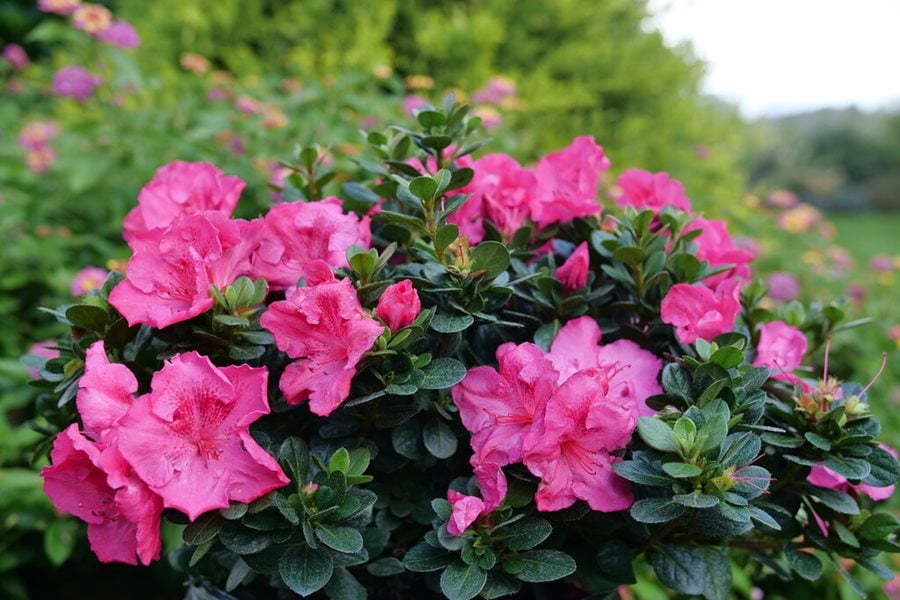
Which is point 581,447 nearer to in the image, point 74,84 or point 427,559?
point 427,559

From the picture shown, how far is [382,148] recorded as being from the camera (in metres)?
0.95

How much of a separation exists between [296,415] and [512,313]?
0.87 feet

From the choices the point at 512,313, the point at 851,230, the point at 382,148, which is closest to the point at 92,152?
the point at 382,148

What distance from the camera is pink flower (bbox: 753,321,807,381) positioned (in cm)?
90

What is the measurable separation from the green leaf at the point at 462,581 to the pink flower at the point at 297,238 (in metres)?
0.34

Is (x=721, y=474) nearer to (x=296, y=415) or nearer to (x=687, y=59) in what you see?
(x=296, y=415)

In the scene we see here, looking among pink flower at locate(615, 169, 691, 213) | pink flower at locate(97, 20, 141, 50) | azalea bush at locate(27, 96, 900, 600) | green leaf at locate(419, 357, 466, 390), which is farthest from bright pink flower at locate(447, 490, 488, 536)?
pink flower at locate(97, 20, 141, 50)

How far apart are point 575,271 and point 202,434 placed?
1.44ft

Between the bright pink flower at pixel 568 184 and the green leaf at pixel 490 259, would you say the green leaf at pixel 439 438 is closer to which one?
the green leaf at pixel 490 259

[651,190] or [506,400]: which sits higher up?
[651,190]

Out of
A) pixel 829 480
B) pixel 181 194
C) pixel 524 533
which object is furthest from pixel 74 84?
pixel 829 480

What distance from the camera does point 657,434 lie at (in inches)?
27.4

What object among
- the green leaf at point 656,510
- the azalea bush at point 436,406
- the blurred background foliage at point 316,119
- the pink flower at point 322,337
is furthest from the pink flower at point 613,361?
the blurred background foliage at point 316,119

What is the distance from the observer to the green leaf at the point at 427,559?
2.38 ft
